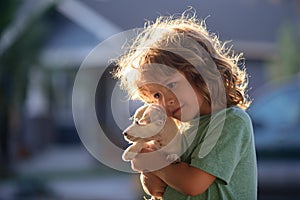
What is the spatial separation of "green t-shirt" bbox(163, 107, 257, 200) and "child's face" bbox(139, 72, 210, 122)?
0.04 meters

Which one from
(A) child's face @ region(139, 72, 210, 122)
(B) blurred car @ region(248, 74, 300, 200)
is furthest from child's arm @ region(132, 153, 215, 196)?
(B) blurred car @ region(248, 74, 300, 200)

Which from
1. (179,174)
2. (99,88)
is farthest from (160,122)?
(99,88)

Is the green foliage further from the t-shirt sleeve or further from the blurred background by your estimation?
the t-shirt sleeve

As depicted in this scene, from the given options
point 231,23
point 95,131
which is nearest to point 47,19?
point 95,131

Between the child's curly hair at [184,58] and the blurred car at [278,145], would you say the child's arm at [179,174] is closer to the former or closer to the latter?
the child's curly hair at [184,58]

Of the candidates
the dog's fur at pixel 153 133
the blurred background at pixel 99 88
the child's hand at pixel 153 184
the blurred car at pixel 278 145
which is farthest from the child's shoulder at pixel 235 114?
the blurred car at pixel 278 145

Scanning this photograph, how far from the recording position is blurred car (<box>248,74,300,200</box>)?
8.44m

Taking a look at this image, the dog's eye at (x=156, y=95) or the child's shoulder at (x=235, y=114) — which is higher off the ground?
the child's shoulder at (x=235, y=114)

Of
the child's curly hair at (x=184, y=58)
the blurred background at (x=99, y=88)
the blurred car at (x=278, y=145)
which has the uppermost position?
the blurred background at (x=99, y=88)

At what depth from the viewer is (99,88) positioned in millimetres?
17266

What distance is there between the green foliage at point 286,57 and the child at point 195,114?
1652cm

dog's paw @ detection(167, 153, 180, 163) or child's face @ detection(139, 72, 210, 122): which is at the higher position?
child's face @ detection(139, 72, 210, 122)

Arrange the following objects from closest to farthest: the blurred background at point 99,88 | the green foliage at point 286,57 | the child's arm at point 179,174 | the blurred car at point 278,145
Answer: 1. the child's arm at point 179,174
2. the blurred car at point 278,145
3. the blurred background at point 99,88
4. the green foliage at point 286,57

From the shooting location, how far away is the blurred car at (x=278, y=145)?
8438mm
